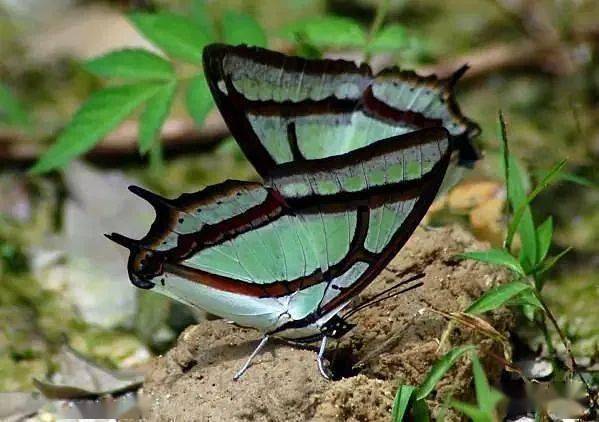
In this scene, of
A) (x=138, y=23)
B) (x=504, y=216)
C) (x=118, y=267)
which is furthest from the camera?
(x=118, y=267)

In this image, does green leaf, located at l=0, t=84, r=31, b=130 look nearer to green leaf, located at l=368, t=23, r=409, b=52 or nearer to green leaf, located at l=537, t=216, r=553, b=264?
green leaf, located at l=368, t=23, r=409, b=52

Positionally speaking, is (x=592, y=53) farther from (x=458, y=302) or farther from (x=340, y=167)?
(x=340, y=167)

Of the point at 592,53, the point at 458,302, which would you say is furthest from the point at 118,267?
the point at 592,53

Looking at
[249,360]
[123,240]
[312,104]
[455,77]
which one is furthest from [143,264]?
[455,77]

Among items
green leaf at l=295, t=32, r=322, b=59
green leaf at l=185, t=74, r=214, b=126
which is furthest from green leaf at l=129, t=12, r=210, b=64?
green leaf at l=295, t=32, r=322, b=59

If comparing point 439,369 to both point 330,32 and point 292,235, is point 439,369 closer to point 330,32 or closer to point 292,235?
point 292,235
